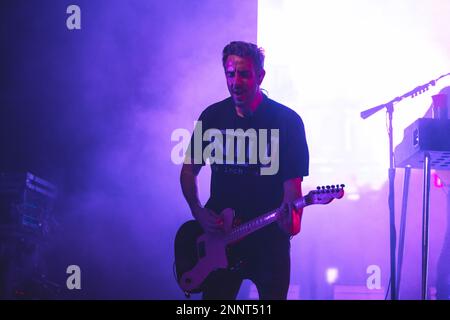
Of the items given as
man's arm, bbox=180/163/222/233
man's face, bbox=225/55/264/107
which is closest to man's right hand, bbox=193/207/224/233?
man's arm, bbox=180/163/222/233

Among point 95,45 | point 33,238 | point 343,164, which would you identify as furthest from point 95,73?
point 343,164

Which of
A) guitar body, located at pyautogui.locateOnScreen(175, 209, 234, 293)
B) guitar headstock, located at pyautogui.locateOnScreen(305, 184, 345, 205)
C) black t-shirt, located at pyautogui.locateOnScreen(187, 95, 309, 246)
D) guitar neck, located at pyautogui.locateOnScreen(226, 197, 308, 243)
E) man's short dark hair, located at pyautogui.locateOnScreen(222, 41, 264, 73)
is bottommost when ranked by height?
guitar body, located at pyautogui.locateOnScreen(175, 209, 234, 293)

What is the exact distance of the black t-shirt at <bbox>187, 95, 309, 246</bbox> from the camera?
3.21m

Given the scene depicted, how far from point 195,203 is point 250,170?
0.43 m

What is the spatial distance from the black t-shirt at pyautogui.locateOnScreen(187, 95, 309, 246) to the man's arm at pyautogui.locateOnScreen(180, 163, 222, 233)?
7 cm

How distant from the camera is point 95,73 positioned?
188 inches

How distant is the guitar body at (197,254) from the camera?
10.5 ft

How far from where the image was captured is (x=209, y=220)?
3.25 meters

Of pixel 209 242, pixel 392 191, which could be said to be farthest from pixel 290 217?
pixel 392 191

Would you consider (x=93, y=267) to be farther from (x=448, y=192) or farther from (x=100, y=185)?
(x=448, y=192)

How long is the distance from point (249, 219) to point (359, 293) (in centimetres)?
154

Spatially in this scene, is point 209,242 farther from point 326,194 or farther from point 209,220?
point 326,194

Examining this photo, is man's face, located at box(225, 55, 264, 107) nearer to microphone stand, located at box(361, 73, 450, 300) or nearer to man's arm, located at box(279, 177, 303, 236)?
man's arm, located at box(279, 177, 303, 236)

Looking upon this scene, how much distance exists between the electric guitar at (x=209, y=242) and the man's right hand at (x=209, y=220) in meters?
0.03
